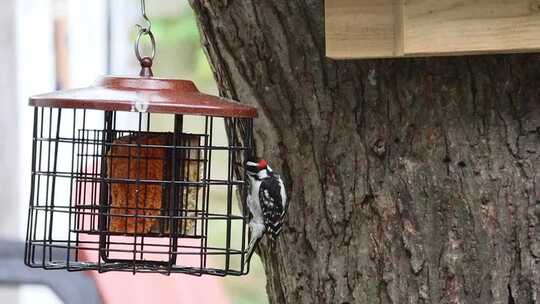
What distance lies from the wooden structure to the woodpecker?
0.45 meters

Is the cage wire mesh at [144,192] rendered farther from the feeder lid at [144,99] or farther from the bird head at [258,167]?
the feeder lid at [144,99]

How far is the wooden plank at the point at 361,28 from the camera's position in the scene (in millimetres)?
2496

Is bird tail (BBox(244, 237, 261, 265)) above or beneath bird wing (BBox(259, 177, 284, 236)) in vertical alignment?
beneath

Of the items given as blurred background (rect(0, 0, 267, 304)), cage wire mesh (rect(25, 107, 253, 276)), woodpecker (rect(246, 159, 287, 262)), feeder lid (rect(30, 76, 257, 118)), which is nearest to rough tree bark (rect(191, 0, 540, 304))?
woodpecker (rect(246, 159, 287, 262))

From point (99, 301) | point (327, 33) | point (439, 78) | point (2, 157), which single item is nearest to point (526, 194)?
point (439, 78)

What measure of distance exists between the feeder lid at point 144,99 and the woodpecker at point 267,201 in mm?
319

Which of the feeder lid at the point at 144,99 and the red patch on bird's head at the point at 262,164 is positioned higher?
the feeder lid at the point at 144,99

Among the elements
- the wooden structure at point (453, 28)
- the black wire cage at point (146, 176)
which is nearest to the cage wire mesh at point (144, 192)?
the black wire cage at point (146, 176)

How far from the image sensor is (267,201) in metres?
2.86

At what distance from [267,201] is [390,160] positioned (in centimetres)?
39

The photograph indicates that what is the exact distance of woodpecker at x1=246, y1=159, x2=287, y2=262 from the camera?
2758 mm

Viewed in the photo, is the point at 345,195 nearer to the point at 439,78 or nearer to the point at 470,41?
the point at 439,78

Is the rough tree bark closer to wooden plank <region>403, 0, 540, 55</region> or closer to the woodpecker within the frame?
the woodpecker

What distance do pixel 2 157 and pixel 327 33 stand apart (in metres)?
3.66
